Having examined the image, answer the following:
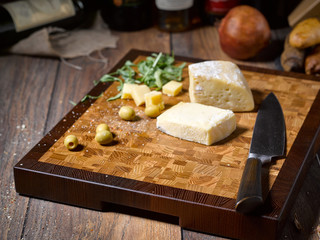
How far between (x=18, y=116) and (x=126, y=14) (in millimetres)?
935

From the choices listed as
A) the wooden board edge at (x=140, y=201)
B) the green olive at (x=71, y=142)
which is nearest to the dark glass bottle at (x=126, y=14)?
the green olive at (x=71, y=142)

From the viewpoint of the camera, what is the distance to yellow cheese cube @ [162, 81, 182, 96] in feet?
5.40

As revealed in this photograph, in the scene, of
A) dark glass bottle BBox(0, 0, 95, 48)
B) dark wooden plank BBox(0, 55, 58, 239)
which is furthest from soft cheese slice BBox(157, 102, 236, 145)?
dark glass bottle BBox(0, 0, 95, 48)

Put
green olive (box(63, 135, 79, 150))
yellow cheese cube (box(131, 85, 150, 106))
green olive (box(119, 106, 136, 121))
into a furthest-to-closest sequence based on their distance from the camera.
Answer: yellow cheese cube (box(131, 85, 150, 106)), green olive (box(119, 106, 136, 121)), green olive (box(63, 135, 79, 150))

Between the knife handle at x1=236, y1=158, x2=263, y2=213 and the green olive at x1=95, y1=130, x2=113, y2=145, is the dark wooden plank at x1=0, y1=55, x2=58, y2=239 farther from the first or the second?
the knife handle at x1=236, y1=158, x2=263, y2=213

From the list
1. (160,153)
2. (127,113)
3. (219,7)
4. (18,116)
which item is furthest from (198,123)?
(219,7)

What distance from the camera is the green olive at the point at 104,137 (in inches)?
52.8

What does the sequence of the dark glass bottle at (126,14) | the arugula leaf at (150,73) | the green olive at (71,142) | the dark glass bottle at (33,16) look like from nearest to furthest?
the green olive at (71,142), the arugula leaf at (150,73), the dark glass bottle at (33,16), the dark glass bottle at (126,14)

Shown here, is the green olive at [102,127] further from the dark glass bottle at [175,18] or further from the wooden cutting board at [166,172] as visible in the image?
the dark glass bottle at [175,18]

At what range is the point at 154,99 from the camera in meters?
1.53

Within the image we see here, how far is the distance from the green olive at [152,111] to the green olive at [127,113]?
0.04 meters

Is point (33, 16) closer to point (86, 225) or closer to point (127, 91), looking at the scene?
point (127, 91)

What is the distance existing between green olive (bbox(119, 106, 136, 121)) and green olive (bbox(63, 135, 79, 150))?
204mm

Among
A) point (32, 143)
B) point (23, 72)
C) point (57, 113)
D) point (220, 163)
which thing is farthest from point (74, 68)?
point (220, 163)
